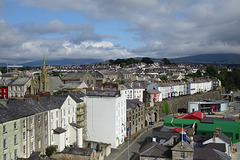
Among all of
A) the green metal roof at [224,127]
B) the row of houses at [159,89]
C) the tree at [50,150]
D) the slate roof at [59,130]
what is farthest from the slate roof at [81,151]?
the green metal roof at [224,127]

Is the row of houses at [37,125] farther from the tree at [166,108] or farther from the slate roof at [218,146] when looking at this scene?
the tree at [166,108]

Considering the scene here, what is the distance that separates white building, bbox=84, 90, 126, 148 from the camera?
4397 centimetres

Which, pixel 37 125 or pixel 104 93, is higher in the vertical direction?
pixel 104 93

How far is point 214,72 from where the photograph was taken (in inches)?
6068

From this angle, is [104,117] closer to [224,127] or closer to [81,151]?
[81,151]

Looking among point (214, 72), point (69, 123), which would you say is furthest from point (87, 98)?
point (214, 72)

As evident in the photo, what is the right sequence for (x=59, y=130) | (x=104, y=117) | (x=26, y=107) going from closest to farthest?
(x=26, y=107)
(x=59, y=130)
(x=104, y=117)

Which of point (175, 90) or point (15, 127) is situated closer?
point (15, 127)

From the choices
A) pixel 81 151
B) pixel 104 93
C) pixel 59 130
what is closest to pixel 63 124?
pixel 59 130

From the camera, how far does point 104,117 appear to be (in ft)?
146

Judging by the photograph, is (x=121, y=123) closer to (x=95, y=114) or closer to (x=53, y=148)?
(x=95, y=114)

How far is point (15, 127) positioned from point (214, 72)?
142043 millimetres

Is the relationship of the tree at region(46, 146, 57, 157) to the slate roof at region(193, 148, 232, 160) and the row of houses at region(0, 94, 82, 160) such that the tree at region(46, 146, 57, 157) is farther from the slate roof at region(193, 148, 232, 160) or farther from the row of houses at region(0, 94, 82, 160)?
the slate roof at region(193, 148, 232, 160)

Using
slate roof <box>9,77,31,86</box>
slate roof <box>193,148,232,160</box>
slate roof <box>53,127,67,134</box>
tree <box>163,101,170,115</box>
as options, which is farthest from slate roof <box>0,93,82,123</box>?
tree <box>163,101,170,115</box>
